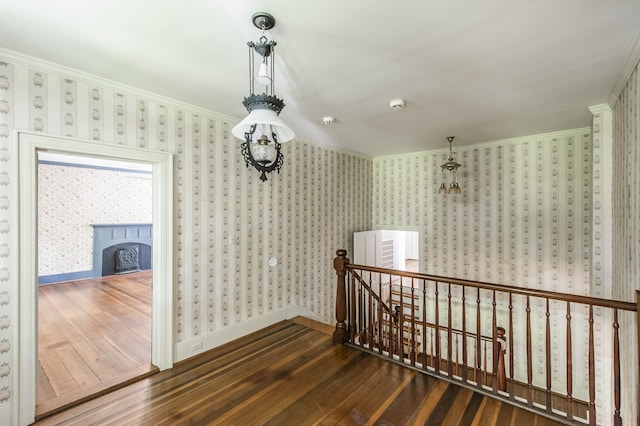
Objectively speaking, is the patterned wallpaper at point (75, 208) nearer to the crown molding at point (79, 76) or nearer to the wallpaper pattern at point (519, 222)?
the crown molding at point (79, 76)

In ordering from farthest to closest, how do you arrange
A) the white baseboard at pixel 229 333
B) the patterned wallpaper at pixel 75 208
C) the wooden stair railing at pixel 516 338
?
the patterned wallpaper at pixel 75 208, the white baseboard at pixel 229 333, the wooden stair railing at pixel 516 338

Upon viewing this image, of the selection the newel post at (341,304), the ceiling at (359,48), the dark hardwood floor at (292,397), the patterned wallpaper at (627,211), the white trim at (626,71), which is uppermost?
the ceiling at (359,48)

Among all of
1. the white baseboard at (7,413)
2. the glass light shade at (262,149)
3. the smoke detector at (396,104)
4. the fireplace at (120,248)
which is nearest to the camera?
the glass light shade at (262,149)

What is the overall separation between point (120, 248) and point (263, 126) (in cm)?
731

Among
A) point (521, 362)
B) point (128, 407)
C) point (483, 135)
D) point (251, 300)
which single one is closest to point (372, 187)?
point (483, 135)

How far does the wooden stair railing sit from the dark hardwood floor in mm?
204

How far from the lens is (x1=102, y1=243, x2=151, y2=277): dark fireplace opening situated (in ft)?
22.9

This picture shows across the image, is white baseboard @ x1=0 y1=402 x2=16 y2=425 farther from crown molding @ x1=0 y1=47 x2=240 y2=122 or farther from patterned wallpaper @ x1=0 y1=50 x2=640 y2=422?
crown molding @ x1=0 y1=47 x2=240 y2=122

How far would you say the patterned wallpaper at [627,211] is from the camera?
192 centimetres

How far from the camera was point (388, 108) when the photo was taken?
290 cm

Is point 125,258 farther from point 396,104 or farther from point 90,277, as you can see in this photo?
point 396,104

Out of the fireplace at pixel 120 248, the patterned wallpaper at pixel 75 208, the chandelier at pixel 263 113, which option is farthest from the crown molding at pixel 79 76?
the fireplace at pixel 120 248

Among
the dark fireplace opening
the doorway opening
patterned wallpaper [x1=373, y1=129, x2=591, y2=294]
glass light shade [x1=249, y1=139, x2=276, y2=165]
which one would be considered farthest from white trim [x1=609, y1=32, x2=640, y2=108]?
the dark fireplace opening

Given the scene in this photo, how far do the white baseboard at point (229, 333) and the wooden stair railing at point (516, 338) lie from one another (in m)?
0.96
